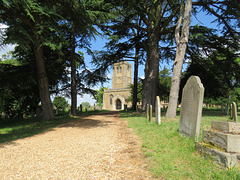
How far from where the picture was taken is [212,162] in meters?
2.77

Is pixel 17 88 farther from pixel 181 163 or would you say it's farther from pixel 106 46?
pixel 181 163

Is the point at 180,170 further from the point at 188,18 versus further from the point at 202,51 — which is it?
the point at 202,51

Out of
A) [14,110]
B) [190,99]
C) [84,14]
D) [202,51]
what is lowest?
[14,110]

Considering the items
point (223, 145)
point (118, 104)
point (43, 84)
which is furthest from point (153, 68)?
point (118, 104)

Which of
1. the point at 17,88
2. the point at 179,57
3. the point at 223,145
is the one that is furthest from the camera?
the point at 17,88

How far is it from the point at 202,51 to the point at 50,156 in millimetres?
13002

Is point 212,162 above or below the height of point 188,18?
below

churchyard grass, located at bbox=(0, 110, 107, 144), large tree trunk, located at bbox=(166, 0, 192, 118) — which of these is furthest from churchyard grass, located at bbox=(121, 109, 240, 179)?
churchyard grass, located at bbox=(0, 110, 107, 144)

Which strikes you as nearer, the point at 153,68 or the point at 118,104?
the point at 153,68

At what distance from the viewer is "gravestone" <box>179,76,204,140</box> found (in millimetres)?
4066

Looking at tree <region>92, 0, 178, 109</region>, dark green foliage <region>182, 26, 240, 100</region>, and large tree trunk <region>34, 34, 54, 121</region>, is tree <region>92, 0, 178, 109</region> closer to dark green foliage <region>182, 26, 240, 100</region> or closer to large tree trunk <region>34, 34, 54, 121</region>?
dark green foliage <region>182, 26, 240, 100</region>

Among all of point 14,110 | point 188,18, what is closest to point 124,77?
point 14,110

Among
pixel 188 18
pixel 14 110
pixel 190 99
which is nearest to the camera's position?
pixel 190 99

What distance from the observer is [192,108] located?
4.38 metres
